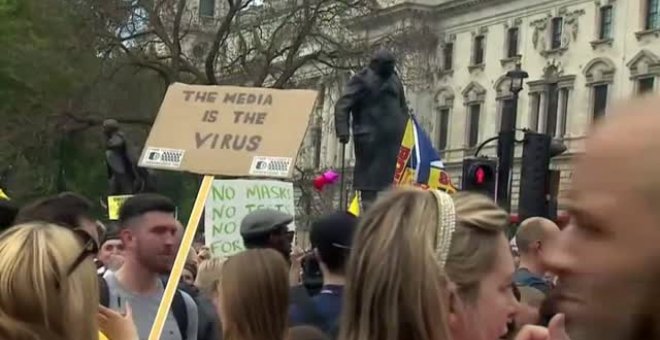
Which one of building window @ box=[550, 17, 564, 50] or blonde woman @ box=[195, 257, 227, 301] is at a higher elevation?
building window @ box=[550, 17, 564, 50]

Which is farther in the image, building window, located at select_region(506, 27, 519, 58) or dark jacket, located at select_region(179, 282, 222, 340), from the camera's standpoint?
building window, located at select_region(506, 27, 519, 58)

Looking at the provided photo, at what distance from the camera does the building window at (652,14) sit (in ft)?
150

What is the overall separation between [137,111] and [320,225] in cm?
3472

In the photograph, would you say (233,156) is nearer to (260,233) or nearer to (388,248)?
(260,233)

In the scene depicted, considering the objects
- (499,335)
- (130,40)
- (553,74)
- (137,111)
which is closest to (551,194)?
(499,335)

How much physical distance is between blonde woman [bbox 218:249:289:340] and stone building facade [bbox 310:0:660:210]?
36418 mm

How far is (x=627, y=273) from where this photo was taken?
108 cm

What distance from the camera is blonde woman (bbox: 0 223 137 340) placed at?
103 inches

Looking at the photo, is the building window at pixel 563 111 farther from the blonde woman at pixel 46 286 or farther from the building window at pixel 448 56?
the blonde woman at pixel 46 286

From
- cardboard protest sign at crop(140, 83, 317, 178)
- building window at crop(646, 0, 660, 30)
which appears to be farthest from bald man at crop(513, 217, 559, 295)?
building window at crop(646, 0, 660, 30)

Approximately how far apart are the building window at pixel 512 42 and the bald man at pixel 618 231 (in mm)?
51934

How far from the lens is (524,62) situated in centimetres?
5188

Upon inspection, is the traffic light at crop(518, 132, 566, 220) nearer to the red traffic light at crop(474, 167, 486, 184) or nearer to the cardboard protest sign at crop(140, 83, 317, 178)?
the red traffic light at crop(474, 167, 486, 184)

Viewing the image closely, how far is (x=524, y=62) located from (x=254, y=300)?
4886 cm
